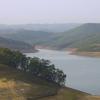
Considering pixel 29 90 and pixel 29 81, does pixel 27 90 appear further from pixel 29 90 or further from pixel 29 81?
pixel 29 81

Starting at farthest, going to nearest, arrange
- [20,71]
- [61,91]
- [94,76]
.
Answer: [94,76]
[20,71]
[61,91]

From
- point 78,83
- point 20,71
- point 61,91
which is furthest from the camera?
point 78,83

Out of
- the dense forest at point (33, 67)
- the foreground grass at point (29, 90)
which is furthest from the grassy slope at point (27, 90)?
the dense forest at point (33, 67)

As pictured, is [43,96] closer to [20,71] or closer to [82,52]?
[20,71]

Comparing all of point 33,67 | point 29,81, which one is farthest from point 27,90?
point 33,67

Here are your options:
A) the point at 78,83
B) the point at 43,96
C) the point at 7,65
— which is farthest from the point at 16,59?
the point at 43,96

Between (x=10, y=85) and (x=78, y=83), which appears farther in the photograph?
(x=78, y=83)
